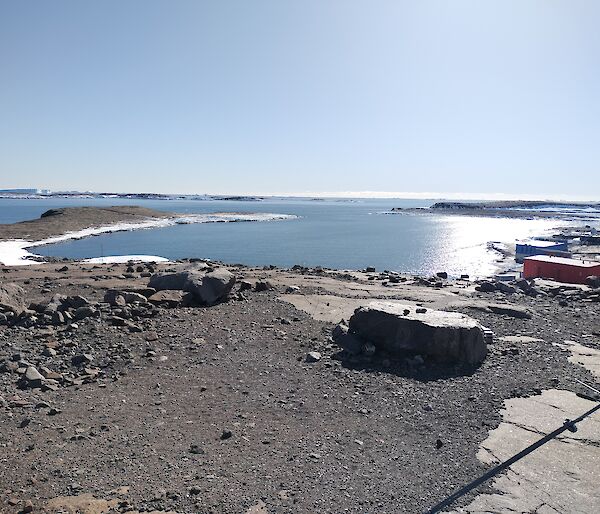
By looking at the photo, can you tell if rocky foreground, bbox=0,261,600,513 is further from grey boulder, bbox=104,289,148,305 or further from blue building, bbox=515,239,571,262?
blue building, bbox=515,239,571,262

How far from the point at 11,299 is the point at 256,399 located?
23.9ft

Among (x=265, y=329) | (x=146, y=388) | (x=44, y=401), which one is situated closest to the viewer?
(x=44, y=401)

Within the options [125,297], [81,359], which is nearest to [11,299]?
[125,297]

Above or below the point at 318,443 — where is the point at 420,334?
above

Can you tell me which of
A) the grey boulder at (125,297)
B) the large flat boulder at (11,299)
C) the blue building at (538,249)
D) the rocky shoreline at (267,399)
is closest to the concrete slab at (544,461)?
the rocky shoreline at (267,399)

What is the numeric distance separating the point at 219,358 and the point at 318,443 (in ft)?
11.9

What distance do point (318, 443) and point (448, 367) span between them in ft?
12.8

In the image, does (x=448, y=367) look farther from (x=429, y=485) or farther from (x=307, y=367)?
(x=429, y=485)

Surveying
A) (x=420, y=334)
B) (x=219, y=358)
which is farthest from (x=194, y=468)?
(x=420, y=334)

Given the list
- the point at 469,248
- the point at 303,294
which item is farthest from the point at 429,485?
the point at 469,248

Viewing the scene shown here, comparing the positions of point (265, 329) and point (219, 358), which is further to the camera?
point (265, 329)

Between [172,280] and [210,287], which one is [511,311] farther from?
[172,280]

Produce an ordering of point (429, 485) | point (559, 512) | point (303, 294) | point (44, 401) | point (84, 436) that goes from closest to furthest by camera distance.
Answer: point (559, 512)
point (429, 485)
point (84, 436)
point (44, 401)
point (303, 294)

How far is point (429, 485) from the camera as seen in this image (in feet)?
20.2
